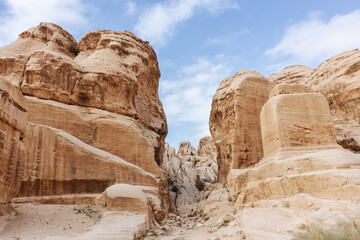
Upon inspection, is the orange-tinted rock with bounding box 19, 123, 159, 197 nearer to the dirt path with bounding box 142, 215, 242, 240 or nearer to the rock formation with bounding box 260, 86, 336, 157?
the dirt path with bounding box 142, 215, 242, 240

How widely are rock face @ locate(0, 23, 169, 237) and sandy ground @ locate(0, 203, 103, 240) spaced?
2.94 feet

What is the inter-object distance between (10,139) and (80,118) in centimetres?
854

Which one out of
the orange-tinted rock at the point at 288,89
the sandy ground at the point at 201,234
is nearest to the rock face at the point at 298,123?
the orange-tinted rock at the point at 288,89

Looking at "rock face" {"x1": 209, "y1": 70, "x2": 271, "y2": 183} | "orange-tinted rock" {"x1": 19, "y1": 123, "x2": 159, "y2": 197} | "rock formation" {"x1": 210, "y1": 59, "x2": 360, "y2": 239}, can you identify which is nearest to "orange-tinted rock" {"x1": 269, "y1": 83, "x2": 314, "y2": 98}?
Result: "rock formation" {"x1": 210, "y1": 59, "x2": 360, "y2": 239}

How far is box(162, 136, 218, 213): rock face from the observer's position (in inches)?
1164

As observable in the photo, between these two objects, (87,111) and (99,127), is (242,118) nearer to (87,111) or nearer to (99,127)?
(99,127)

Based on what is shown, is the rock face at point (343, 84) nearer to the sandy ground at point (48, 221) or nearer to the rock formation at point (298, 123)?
the rock formation at point (298, 123)

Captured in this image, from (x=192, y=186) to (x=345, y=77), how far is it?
20013 millimetres

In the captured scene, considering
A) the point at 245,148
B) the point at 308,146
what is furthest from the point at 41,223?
the point at 245,148

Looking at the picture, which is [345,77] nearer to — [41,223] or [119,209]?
[119,209]

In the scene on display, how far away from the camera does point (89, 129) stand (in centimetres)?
1912

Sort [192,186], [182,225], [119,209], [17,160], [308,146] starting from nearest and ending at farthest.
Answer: [17,160] → [119,209] → [308,146] → [182,225] → [192,186]

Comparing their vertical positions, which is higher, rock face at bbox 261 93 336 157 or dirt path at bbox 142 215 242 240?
rock face at bbox 261 93 336 157

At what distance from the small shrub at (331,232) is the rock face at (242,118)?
13991 mm
